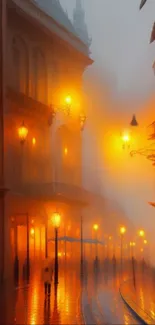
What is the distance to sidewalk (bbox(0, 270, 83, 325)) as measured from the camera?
617 inches

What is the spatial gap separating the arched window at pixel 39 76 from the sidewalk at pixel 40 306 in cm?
1593

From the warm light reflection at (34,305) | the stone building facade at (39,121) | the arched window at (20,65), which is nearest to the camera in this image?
the warm light reflection at (34,305)

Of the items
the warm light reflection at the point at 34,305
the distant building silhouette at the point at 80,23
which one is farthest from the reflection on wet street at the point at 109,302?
the distant building silhouette at the point at 80,23

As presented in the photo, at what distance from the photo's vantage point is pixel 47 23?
39469 mm

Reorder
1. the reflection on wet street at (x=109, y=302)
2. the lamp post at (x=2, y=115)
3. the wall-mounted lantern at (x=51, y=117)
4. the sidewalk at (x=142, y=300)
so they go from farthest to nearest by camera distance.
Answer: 1. the wall-mounted lantern at (x=51, y=117)
2. the lamp post at (x=2, y=115)
3. the sidewalk at (x=142, y=300)
4. the reflection on wet street at (x=109, y=302)

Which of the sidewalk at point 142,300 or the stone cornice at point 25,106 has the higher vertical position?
the stone cornice at point 25,106

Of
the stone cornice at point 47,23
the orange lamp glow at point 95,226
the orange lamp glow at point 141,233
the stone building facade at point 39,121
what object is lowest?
the orange lamp glow at point 141,233

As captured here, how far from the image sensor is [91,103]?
41.9m

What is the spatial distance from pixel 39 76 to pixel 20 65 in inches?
90.5

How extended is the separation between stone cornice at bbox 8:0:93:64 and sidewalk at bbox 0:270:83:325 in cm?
1776

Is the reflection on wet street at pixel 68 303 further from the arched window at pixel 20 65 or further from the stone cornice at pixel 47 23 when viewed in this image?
the stone cornice at pixel 47 23

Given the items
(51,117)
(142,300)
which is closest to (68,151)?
(51,117)

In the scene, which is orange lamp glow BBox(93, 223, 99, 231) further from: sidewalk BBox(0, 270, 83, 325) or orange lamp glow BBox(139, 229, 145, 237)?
sidewalk BBox(0, 270, 83, 325)

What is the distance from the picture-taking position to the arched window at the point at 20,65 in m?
36.5
